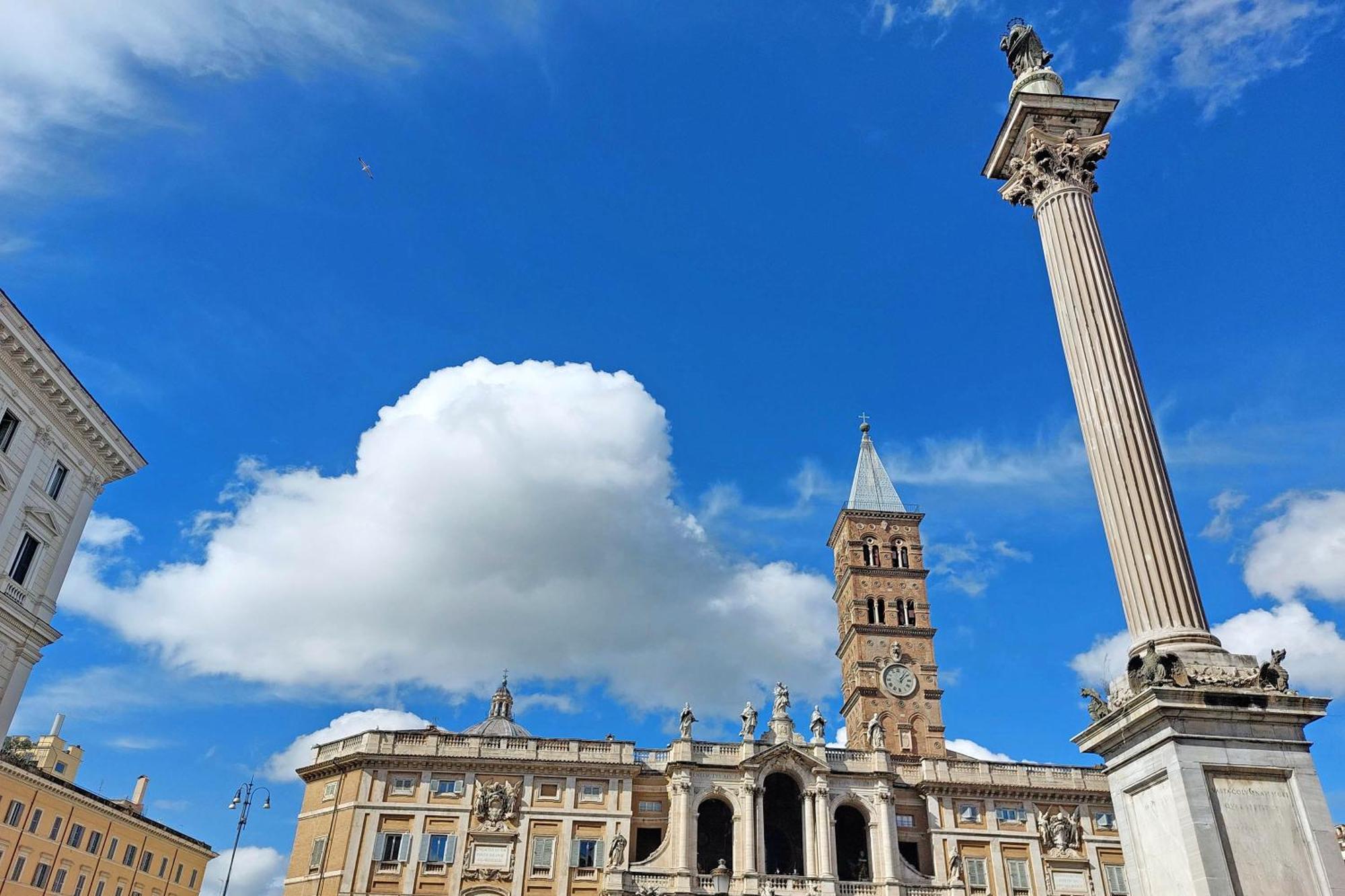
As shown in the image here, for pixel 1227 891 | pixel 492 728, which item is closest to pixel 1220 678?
pixel 1227 891

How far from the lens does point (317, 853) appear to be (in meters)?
48.7

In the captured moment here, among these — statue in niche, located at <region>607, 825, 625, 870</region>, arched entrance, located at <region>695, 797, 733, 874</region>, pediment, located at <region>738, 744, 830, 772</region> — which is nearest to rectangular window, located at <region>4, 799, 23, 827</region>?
statue in niche, located at <region>607, 825, 625, 870</region>

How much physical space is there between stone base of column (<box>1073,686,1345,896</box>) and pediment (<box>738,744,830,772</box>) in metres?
40.1

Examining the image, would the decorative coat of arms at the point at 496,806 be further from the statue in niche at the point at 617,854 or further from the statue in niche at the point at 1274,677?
the statue in niche at the point at 1274,677

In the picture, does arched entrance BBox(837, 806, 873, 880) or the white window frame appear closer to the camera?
the white window frame

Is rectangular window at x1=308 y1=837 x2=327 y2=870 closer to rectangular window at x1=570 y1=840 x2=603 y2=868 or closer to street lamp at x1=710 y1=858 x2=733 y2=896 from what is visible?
rectangular window at x1=570 y1=840 x2=603 y2=868

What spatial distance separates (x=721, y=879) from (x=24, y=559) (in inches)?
1309

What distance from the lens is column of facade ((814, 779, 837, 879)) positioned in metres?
47.7

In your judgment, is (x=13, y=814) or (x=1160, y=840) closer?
(x=1160, y=840)

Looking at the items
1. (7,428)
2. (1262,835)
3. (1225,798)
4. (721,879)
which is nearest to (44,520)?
(7,428)

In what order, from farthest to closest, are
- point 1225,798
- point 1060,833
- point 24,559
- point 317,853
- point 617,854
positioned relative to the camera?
point 1060,833, point 317,853, point 617,854, point 24,559, point 1225,798

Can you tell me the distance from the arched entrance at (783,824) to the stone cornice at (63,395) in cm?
3497

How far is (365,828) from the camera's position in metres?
47.7

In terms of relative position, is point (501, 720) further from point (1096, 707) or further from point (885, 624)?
point (1096, 707)
